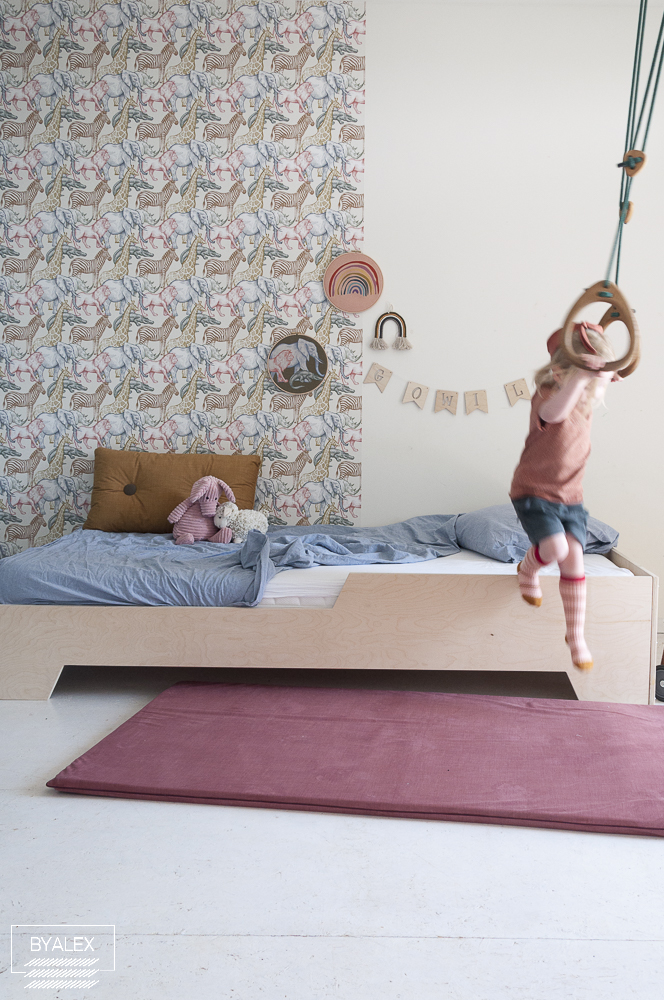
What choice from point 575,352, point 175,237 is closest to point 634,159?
point 575,352

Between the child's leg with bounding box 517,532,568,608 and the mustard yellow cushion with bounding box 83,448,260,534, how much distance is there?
166 cm

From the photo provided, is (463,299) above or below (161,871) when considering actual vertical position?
above

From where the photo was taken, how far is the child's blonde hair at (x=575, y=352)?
1671mm

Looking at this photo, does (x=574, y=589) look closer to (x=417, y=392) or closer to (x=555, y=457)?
(x=555, y=457)

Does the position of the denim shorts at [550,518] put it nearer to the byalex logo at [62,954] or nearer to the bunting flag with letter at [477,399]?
the byalex logo at [62,954]

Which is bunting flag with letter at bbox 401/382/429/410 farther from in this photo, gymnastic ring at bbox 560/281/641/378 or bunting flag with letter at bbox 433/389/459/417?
gymnastic ring at bbox 560/281/641/378

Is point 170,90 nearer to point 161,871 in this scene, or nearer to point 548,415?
point 548,415

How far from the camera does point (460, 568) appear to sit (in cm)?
255

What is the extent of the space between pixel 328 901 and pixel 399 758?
581 mm

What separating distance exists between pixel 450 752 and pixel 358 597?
614mm

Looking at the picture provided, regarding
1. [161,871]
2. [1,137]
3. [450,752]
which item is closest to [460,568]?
[450,752]

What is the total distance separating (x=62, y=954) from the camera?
1276 millimetres

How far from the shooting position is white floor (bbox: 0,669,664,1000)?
3.98 feet

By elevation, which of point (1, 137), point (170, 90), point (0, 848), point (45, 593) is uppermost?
point (170, 90)
